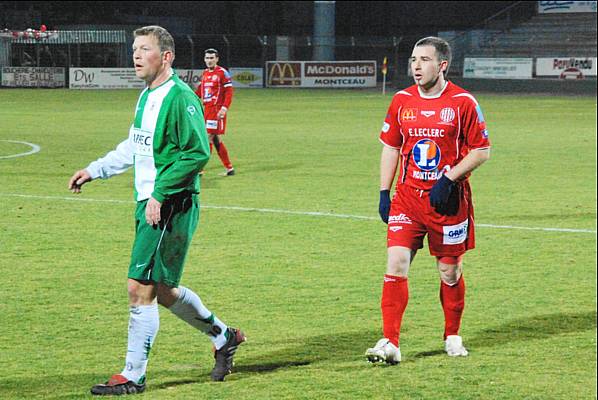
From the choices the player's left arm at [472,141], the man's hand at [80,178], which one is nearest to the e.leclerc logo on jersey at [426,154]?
the player's left arm at [472,141]

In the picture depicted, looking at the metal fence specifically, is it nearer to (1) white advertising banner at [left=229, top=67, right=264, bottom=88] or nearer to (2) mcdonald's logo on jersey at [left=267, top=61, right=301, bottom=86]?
(2) mcdonald's logo on jersey at [left=267, top=61, right=301, bottom=86]

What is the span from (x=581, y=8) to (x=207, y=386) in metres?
54.6

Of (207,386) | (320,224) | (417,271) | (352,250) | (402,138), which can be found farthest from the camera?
(320,224)

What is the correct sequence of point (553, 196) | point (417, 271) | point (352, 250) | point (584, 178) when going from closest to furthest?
point (417, 271) → point (352, 250) → point (553, 196) → point (584, 178)

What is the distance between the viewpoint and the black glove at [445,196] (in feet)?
21.5

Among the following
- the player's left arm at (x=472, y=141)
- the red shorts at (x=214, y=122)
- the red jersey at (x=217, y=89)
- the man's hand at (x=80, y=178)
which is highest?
the player's left arm at (x=472, y=141)

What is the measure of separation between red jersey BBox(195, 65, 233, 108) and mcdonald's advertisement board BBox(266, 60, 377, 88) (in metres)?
33.9

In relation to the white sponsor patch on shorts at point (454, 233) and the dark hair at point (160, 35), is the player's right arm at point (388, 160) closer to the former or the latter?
the white sponsor patch on shorts at point (454, 233)

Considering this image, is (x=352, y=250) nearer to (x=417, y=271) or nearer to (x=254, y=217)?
(x=417, y=271)

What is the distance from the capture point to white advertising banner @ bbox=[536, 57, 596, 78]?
47.4m

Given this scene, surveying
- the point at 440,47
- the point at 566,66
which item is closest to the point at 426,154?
the point at 440,47

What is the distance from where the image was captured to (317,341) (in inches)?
285

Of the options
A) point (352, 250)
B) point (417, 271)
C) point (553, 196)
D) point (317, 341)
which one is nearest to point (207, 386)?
point (317, 341)

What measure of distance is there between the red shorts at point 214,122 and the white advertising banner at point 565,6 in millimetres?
43181
